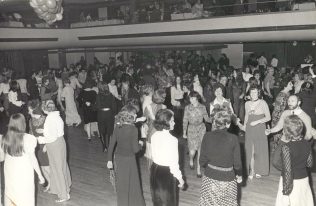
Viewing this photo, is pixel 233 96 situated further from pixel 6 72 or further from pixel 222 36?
pixel 6 72

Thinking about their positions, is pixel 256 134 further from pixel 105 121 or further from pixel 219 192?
pixel 105 121

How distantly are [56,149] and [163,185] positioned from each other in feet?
6.03

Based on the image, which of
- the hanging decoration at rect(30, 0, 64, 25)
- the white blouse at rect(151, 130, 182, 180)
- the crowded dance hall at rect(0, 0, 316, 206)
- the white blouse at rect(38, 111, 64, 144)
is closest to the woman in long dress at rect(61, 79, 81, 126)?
the crowded dance hall at rect(0, 0, 316, 206)

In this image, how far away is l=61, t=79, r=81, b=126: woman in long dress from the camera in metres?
9.51

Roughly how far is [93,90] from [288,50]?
11.0m

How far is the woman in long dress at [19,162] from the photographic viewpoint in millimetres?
4262

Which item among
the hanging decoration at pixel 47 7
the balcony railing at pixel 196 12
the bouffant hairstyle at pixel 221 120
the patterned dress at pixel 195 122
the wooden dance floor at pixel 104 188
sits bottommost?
the wooden dance floor at pixel 104 188

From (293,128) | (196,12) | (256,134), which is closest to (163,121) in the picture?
(293,128)

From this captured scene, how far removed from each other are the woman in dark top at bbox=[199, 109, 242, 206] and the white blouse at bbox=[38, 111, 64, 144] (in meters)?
2.22

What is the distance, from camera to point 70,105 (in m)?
9.80

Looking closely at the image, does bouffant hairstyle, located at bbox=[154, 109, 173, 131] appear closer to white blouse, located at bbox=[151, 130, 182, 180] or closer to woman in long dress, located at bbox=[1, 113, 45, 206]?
white blouse, located at bbox=[151, 130, 182, 180]

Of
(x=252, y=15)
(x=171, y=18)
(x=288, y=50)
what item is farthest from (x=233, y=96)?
(x=288, y=50)

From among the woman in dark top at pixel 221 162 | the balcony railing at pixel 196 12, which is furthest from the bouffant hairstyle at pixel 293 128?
the balcony railing at pixel 196 12

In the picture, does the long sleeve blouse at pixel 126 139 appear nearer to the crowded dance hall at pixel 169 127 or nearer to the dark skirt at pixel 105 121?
the crowded dance hall at pixel 169 127
